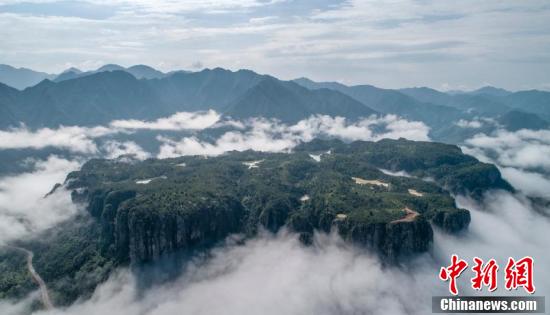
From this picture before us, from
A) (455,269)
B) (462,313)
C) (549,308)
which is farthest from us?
(549,308)

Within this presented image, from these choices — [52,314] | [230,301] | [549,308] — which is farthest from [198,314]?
[549,308]

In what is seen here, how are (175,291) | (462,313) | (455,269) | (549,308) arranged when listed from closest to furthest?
(455,269)
(462,313)
(549,308)
(175,291)

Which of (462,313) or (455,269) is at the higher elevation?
(455,269)

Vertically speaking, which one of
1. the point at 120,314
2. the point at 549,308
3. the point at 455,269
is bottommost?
the point at 549,308

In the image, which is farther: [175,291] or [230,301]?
[175,291]

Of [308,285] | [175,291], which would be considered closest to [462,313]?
[308,285]

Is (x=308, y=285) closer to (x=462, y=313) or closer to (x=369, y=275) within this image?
(x=369, y=275)

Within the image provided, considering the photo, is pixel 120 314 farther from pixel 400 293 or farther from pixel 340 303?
pixel 400 293

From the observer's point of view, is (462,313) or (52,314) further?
(52,314)

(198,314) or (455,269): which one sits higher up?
(455,269)
